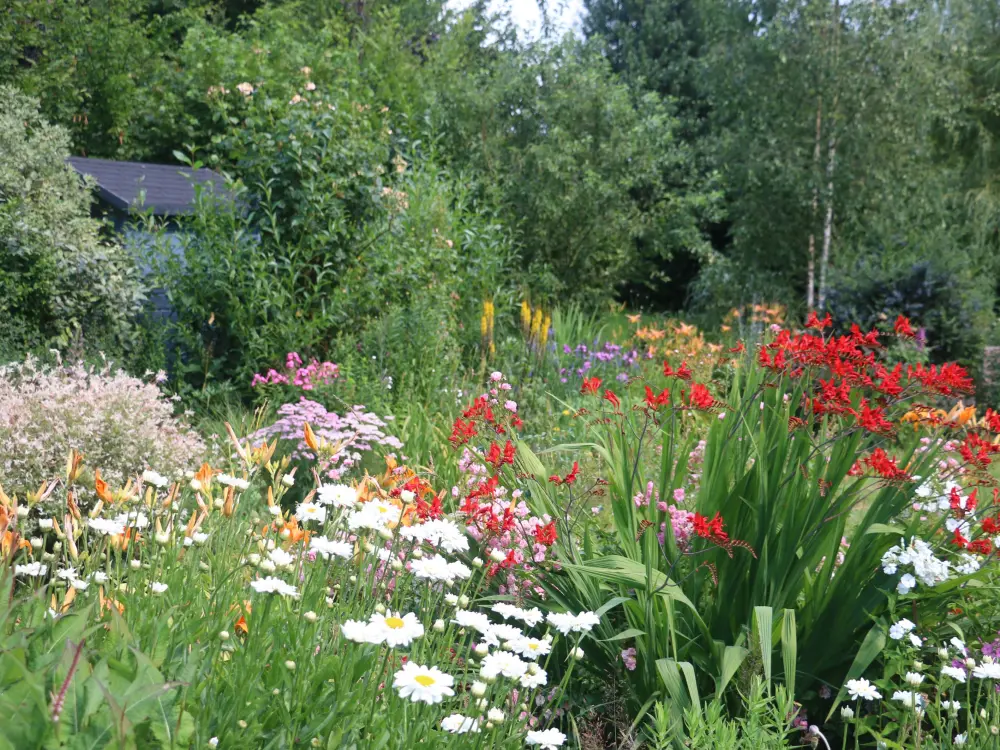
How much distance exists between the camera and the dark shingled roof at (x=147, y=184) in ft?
29.8

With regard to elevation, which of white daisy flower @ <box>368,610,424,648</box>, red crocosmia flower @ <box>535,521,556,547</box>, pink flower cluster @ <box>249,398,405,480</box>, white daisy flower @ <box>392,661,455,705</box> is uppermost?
white daisy flower @ <box>368,610,424,648</box>

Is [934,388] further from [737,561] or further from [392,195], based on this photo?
[392,195]

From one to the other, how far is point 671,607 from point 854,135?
10.0m

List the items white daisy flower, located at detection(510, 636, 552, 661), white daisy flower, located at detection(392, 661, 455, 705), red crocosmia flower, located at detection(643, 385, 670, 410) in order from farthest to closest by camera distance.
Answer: red crocosmia flower, located at detection(643, 385, 670, 410)
white daisy flower, located at detection(510, 636, 552, 661)
white daisy flower, located at detection(392, 661, 455, 705)

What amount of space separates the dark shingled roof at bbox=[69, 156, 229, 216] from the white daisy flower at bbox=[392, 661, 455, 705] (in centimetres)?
728

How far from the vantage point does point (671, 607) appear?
281 cm

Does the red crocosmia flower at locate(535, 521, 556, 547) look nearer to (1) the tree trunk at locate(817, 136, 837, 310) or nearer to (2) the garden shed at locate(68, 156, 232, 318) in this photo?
(2) the garden shed at locate(68, 156, 232, 318)

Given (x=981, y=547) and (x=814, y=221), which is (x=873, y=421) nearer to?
(x=981, y=547)

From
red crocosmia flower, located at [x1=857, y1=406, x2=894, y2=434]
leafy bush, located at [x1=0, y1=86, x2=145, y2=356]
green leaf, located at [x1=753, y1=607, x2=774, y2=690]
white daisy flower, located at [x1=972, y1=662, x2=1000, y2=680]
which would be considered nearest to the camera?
white daisy flower, located at [x1=972, y1=662, x2=1000, y2=680]

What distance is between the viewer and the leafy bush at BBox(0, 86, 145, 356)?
6758 mm

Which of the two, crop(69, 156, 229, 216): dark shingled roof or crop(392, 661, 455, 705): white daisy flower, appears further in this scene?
crop(69, 156, 229, 216): dark shingled roof

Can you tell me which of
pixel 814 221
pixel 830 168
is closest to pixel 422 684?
pixel 830 168

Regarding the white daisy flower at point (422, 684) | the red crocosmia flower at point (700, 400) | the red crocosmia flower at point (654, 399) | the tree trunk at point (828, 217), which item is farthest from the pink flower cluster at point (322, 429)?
the tree trunk at point (828, 217)

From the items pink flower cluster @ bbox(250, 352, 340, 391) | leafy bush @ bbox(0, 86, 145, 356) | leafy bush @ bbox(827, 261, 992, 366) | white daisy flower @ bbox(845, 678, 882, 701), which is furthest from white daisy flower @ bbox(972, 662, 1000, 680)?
leafy bush @ bbox(827, 261, 992, 366)
